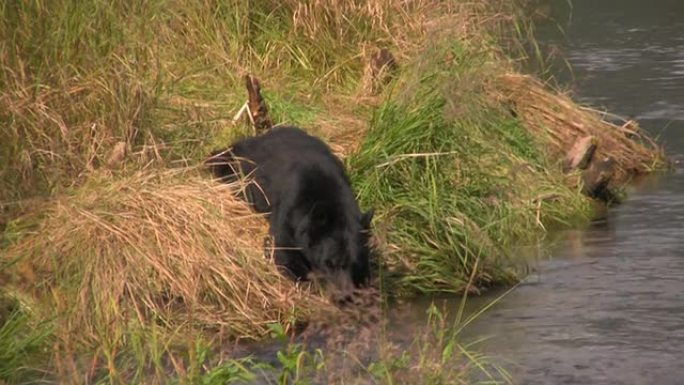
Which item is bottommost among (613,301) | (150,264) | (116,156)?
(613,301)

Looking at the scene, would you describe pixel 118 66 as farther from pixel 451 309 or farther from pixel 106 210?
pixel 451 309

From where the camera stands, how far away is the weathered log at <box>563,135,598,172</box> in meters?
12.3

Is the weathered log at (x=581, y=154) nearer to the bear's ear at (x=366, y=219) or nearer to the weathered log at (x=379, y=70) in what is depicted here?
the weathered log at (x=379, y=70)

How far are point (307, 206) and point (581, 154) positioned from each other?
3590 millimetres

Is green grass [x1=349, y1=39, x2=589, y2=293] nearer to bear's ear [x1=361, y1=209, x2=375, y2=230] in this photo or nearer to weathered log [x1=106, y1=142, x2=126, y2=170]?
bear's ear [x1=361, y1=209, x2=375, y2=230]

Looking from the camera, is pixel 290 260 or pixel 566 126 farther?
pixel 566 126

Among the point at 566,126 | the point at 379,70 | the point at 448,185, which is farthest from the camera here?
the point at 566,126

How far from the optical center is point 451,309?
30.8 feet

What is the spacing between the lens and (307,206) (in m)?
9.30

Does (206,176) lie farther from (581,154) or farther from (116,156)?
(581,154)

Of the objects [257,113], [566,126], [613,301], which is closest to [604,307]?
[613,301]

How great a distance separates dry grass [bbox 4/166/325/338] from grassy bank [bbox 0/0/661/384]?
0.04 feet

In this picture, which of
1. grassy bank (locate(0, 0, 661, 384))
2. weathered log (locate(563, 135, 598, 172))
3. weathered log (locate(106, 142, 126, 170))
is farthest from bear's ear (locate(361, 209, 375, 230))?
weathered log (locate(563, 135, 598, 172))

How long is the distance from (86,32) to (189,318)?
262 centimetres
